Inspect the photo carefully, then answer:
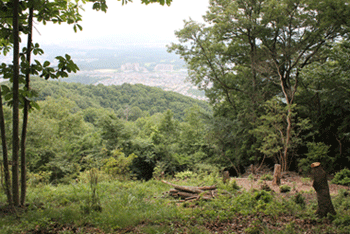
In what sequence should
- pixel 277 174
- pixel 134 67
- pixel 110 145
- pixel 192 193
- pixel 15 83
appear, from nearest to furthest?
pixel 15 83 < pixel 192 193 < pixel 277 174 < pixel 110 145 < pixel 134 67

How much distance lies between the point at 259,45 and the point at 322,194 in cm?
1131

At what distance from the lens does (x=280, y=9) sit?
414 inches

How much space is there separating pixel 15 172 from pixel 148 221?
232cm

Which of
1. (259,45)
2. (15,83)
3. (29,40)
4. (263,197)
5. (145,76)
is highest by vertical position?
(145,76)

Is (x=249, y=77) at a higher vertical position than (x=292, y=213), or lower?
higher

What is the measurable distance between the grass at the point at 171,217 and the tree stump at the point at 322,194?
0.14m

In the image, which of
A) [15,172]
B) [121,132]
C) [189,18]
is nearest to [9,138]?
[121,132]

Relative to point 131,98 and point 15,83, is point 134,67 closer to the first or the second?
point 131,98

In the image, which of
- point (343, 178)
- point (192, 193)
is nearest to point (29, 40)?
point (192, 193)

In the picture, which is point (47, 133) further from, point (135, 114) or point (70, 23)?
point (135, 114)

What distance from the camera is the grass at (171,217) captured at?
337 centimetres

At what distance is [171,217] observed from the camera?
3.99 metres

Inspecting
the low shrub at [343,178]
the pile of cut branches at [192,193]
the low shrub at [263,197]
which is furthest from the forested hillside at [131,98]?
the low shrub at [263,197]

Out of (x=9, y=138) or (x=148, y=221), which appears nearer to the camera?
(x=148, y=221)
